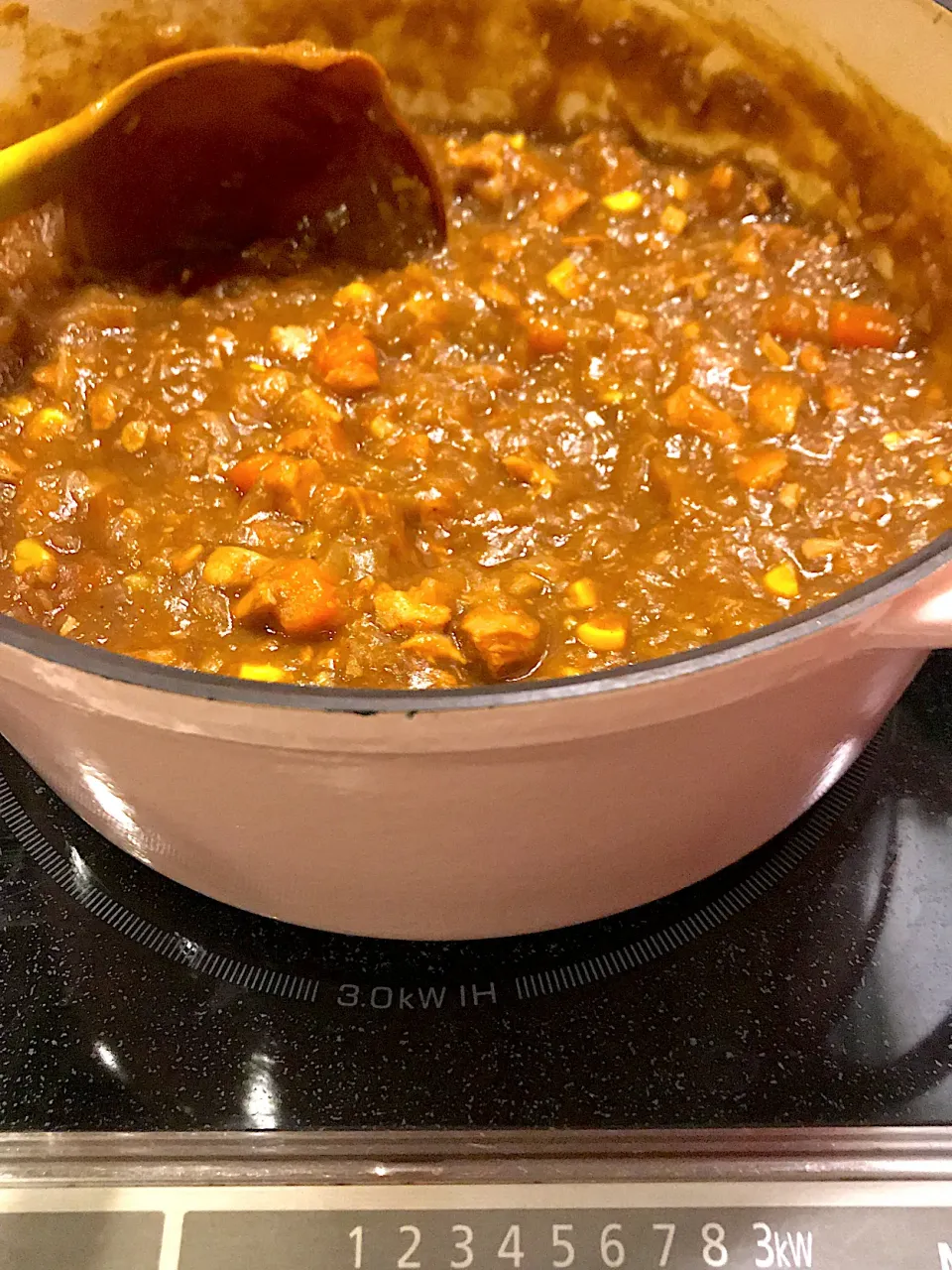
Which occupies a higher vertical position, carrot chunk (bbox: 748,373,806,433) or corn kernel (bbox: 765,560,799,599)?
carrot chunk (bbox: 748,373,806,433)

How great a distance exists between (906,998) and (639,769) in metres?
0.51

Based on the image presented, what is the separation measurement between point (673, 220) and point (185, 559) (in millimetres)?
1201

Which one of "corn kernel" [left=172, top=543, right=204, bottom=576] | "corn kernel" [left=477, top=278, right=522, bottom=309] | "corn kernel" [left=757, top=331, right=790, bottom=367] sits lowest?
"corn kernel" [left=172, top=543, right=204, bottom=576]

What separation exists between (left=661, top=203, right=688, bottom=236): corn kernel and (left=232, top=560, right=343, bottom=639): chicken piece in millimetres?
1133

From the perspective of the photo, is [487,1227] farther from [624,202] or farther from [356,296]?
[624,202]

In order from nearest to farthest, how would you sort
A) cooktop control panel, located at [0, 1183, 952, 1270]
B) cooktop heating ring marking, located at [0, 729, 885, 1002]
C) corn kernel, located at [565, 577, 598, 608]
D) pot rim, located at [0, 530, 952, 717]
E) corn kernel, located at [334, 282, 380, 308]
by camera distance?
1. pot rim, located at [0, 530, 952, 717]
2. cooktop control panel, located at [0, 1183, 952, 1270]
3. cooktop heating ring marking, located at [0, 729, 885, 1002]
4. corn kernel, located at [565, 577, 598, 608]
5. corn kernel, located at [334, 282, 380, 308]

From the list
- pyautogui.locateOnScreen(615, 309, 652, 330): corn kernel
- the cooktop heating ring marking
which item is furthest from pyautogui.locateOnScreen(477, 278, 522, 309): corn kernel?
the cooktop heating ring marking

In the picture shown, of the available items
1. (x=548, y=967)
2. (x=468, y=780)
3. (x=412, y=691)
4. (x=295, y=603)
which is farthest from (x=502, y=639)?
(x=412, y=691)

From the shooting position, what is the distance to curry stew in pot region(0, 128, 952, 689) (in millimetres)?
1359

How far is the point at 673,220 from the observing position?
6.69ft

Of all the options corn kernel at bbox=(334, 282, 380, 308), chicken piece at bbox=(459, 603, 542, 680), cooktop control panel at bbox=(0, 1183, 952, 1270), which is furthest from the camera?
corn kernel at bbox=(334, 282, 380, 308)

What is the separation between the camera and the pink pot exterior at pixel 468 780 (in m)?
0.74

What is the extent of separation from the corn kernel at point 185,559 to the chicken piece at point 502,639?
406mm

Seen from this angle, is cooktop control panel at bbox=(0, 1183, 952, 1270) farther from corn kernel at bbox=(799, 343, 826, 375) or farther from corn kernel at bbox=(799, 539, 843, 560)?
corn kernel at bbox=(799, 343, 826, 375)
